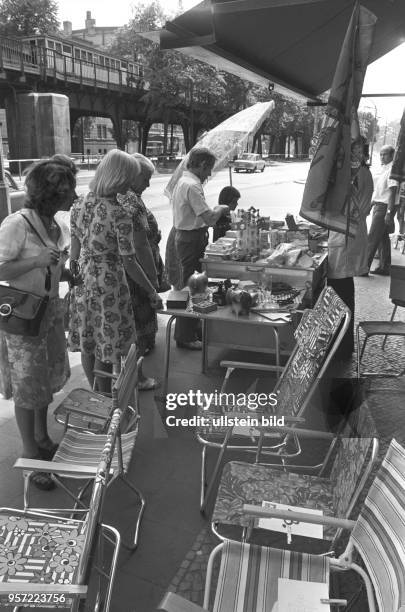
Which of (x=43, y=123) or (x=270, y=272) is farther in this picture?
(x=43, y=123)

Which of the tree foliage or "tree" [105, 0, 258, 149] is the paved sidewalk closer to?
the tree foliage

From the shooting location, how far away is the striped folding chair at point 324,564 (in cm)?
171

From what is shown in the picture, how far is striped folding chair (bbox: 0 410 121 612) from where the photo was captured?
1.61m

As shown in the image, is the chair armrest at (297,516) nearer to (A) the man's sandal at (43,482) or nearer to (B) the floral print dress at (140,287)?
(A) the man's sandal at (43,482)

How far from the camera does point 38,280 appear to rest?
286 cm

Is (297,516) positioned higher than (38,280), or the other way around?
(38,280)

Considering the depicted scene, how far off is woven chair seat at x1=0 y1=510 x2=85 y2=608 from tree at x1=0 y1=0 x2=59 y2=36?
43247mm

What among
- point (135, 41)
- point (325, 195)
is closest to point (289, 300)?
point (325, 195)

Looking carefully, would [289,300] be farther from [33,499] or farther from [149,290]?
[33,499]

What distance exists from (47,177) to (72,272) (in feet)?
2.63

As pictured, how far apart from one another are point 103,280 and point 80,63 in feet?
104

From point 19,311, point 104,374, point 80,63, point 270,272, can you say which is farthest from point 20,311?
point 80,63

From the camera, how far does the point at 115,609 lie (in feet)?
7.25

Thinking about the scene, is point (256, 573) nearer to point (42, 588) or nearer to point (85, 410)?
point (42, 588)
